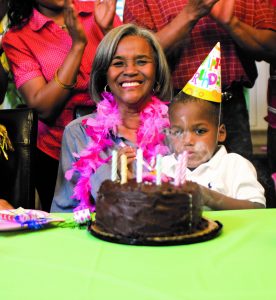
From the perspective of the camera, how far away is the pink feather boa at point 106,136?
1.71 meters

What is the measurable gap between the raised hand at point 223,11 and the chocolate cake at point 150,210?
1066 millimetres

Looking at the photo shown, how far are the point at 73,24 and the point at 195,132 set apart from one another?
67 cm

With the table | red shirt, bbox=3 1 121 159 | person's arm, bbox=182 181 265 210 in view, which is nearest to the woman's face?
red shirt, bbox=3 1 121 159

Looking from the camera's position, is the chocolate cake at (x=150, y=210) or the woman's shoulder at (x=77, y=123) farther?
the woman's shoulder at (x=77, y=123)

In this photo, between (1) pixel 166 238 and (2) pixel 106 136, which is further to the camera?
(2) pixel 106 136

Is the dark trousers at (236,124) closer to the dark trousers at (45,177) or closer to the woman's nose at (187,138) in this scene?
the woman's nose at (187,138)

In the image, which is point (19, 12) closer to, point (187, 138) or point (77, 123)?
point (77, 123)

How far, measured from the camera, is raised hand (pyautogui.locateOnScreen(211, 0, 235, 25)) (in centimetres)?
202

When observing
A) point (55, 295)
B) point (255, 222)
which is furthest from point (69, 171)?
point (55, 295)

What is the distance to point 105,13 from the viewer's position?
7.10ft

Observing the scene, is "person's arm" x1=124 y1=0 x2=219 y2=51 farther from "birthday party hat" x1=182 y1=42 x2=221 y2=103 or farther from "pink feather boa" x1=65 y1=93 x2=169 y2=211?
"birthday party hat" x1=182 y1=42 x2=221 y2=103

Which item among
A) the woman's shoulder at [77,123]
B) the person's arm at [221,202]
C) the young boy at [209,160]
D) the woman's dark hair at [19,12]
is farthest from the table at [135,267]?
the woman's dark hair at [19,12]

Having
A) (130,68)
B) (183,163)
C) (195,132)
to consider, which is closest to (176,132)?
(195,132)

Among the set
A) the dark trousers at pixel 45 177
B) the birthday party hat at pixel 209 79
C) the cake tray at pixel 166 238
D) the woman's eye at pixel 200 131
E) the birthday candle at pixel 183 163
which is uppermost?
the birthday party hat at pixel 209 79
